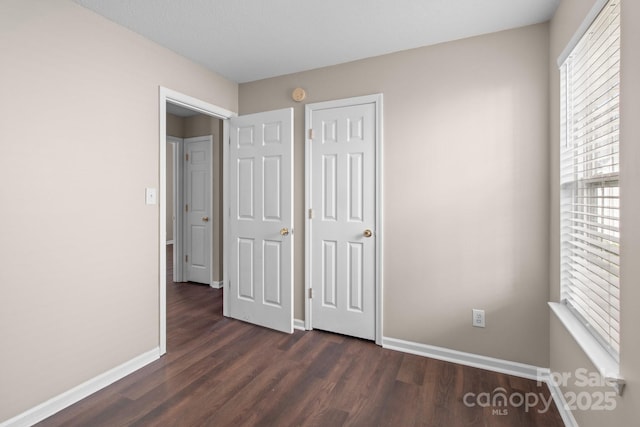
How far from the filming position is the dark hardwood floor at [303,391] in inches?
69.9

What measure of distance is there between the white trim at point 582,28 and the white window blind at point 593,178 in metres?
0.02

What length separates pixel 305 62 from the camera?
275 centimetres

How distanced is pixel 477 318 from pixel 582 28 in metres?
1.85

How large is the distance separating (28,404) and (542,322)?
3135 millimetres

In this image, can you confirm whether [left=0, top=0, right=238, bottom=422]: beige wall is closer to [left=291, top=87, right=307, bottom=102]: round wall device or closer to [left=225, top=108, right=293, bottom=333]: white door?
[left=225, top=108, right=293, bottom=333]: white door

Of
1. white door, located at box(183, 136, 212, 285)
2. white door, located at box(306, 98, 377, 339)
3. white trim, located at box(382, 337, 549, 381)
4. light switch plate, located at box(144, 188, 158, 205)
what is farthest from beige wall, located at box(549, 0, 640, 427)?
white door, located at box(183, 136, 212, 285)

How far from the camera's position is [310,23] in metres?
2.14

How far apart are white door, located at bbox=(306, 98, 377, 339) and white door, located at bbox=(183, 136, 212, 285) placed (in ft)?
7.05

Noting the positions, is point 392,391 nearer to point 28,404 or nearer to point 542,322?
point 542,322

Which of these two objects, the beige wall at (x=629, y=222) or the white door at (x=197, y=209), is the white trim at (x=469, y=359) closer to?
the beige wall at (x=629, y=222)

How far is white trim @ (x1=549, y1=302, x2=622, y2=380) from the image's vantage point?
1.22 meters

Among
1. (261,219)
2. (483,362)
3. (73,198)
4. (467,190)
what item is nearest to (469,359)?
(483,362)

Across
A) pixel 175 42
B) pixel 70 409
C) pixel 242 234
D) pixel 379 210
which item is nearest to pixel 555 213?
pixel 379 210

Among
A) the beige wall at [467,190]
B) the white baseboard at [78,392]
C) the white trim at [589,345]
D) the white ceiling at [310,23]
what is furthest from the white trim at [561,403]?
the white baseboard at [78,392]
